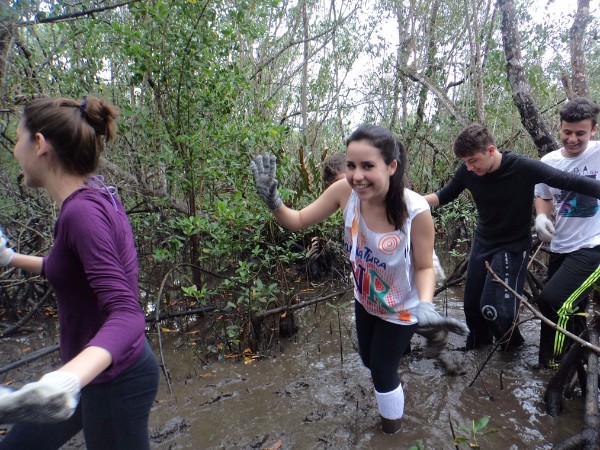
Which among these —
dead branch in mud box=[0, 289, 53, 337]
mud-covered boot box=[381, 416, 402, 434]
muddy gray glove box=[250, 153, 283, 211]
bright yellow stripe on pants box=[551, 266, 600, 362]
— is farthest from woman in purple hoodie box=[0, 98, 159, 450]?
dead branch in mud box=[0, 289, 53, 337]

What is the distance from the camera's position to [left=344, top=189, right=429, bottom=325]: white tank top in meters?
2.20

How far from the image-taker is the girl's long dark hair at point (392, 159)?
2.12 meters

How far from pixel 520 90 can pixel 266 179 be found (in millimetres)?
3863

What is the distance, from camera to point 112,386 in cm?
140

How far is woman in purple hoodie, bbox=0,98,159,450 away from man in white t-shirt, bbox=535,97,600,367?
9.03 feet

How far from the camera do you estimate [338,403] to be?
2.97 meters

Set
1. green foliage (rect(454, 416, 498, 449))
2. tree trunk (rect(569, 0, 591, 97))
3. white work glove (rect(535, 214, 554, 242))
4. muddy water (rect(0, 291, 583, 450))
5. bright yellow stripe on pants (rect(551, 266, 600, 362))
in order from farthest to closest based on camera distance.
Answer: tree trunk (rect(569, 0, 591, 97))
white work glove (rect(535, 214, 554, 242))
bright yellow stripe on pants (rect(551, 266, 600, 362))
muddy water (rect(0, 291, 583, 450))
green foliage (rect(454, 416, 498, 449))

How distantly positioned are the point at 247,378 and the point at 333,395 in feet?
2.44

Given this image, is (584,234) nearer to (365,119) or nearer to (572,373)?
(572,373)

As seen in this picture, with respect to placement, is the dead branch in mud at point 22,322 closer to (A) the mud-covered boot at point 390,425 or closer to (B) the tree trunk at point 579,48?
(A) the mud-covered boot at point 390,425

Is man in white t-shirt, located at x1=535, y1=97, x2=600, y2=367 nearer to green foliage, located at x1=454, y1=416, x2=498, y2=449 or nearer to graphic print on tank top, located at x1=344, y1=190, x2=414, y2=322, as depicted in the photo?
green foliage, located at x1=454, y1=416, x2=498, y2=449

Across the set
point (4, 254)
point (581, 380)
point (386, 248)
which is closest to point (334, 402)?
point (386, 248)

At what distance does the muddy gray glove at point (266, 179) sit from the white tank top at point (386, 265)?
17.0 inches

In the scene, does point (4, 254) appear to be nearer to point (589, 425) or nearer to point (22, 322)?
point (589, 425)
